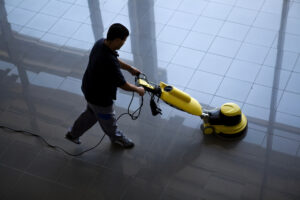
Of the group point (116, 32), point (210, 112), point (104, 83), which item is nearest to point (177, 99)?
point (210, 112)

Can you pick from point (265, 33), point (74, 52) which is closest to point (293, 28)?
point (265, 33)

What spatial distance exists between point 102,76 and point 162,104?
4.20 feet

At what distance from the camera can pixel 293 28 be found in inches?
200

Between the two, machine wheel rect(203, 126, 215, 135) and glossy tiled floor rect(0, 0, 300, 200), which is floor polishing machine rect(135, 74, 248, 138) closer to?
machine wheel rect(203, 126, 215, 135)

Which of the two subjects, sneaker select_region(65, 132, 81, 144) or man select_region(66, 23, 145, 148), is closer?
man select_region(66, 23, 145, 148)

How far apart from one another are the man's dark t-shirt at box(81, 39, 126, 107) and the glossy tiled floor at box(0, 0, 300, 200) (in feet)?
2.44

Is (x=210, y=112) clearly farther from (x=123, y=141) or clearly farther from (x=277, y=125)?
(x=123, y=141)

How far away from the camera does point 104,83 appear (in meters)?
3.33

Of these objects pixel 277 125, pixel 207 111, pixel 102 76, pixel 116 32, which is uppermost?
pixel 116 32

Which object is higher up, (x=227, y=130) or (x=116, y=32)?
(x=116, y=32)

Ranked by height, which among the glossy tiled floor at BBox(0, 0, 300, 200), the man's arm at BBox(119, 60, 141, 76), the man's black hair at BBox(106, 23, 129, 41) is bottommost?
the glossy tiled floor at BBox(0, 0, 300, 200)

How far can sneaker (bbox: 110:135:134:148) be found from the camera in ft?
12.9

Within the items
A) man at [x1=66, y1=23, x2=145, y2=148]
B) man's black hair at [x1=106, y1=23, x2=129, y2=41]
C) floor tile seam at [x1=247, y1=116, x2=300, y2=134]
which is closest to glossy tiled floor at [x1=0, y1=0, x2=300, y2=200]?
floor tile seam at [x1=247, y1=116, x2=300, y2=134]

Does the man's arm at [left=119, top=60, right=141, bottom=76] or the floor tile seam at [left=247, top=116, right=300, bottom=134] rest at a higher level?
the man's arm at [left=119, top=60, right=141, bottom=76]
